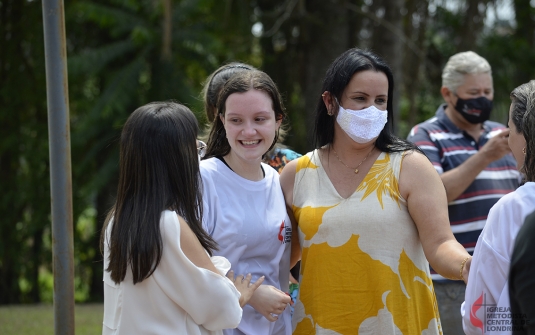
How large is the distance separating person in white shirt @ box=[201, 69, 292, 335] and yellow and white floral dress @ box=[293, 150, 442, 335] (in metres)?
0.14

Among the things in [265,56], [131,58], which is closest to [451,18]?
[265,56]

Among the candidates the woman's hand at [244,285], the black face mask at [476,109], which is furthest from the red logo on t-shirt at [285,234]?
the black face mask at [476,109]

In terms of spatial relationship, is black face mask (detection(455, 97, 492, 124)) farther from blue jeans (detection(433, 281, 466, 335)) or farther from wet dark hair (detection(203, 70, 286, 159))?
wet dark hair (detection(203, 70, 286, 159))

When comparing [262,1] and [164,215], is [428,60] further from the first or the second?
[164,215]

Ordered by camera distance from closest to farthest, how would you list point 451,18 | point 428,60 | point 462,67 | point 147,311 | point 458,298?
point 147,311, point 458,298, point 462,67, point 428,60, point 451,18

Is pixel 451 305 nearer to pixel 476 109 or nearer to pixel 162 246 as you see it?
pixel 476 109

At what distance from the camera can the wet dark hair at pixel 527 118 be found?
1920 millimetres

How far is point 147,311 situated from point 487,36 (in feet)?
39.1

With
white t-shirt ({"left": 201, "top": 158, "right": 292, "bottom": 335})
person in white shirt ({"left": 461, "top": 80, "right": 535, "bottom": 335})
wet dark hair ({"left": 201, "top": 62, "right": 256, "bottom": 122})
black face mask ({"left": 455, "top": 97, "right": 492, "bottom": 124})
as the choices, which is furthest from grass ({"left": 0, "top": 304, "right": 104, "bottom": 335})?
person in white shirt ({"left": 461, "top": 80, "right": 535, "bottom": 335})

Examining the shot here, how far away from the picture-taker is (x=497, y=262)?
1.89 meters

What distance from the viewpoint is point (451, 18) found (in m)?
12.4

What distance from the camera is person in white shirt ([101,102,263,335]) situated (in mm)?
2264

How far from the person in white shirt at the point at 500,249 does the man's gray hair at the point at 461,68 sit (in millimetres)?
2115

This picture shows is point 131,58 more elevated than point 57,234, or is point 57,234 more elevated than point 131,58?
point 131,58
